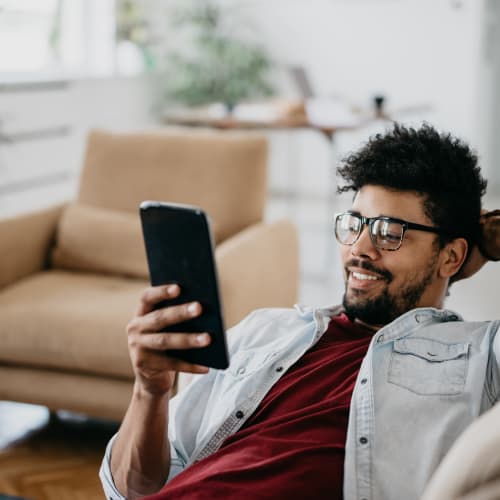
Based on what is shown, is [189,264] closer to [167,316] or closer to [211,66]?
[167,316]

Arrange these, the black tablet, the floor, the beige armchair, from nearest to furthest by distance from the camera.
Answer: the black tablet < the floor < the beige armchair

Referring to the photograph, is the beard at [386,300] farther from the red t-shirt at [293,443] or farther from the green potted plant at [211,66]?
the green potted plant at [211,66]

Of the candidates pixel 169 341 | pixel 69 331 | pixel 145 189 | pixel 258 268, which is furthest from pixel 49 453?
pixel 169 341

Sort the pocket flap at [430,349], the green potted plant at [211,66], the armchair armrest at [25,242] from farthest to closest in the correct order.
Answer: the green potted plant at [211,66] → the armchair armrest at [25,242] → the pocket flap at [430,349]

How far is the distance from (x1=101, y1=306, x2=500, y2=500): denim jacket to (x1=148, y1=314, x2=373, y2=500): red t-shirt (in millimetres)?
29

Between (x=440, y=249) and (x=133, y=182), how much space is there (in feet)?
5.89

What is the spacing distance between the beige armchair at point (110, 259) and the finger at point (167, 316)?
1215mm

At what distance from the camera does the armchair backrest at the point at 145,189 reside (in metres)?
2.88

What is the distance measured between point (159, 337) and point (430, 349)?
1.43 ft

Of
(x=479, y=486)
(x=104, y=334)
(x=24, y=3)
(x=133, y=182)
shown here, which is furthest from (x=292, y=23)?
(x=479, y=486)

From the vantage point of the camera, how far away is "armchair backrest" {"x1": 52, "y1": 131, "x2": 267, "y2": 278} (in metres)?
2.88

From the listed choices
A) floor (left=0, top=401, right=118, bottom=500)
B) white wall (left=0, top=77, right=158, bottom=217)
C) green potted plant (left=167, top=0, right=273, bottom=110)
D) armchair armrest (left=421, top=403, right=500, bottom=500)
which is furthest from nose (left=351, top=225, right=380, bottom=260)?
green potted plant (left=167, top=0, right=273, bottom=110)

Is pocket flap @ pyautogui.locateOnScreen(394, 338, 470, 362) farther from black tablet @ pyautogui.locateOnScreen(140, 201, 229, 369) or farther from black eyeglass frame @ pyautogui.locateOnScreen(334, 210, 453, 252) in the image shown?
black tablet @ pyautogui.locateOnScreen(140, 201, 229, 369)

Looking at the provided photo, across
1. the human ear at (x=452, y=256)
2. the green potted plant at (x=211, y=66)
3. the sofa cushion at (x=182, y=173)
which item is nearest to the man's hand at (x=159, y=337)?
the human ear at (x=452, y=256)
